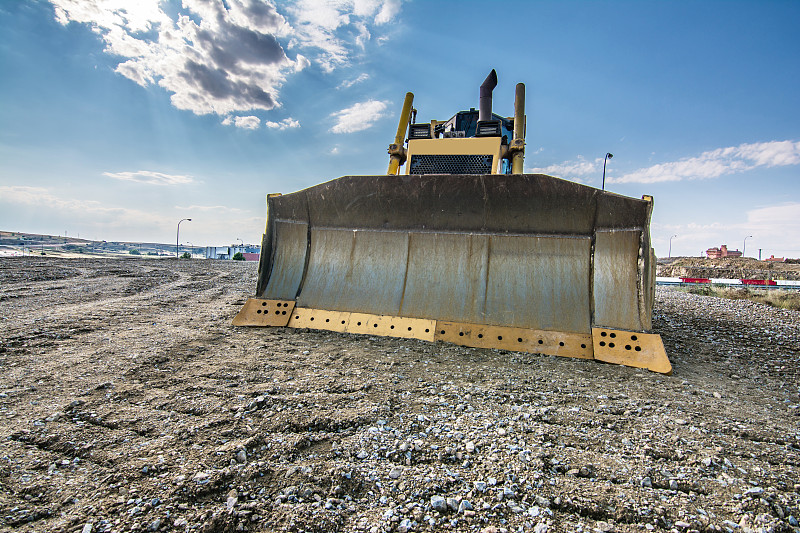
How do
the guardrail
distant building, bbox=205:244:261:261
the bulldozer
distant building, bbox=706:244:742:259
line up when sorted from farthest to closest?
distant building, bbox=205:244:261:261 → distant building, bbox=706:244:742:259 → the guardrail → the bulldozer

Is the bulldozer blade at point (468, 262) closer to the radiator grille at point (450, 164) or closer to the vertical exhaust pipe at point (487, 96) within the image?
the radiator grille at point (450, 164)

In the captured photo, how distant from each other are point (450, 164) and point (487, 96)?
1610 mm

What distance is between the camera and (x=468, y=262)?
4246 millimetres

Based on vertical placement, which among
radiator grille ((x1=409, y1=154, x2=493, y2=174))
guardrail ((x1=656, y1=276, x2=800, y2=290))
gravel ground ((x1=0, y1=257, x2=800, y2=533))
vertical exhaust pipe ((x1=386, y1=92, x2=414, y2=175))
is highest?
vertical exhaust pipe ((x1=386, y1=92, x2=414, y2=175))

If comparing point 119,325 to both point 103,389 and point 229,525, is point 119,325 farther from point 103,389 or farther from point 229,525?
point 229,525

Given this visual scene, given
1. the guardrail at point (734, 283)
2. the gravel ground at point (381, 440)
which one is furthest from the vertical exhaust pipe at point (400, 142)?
the guardrail at point (734, 283)

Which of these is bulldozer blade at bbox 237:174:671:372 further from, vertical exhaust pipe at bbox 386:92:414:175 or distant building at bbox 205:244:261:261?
distant building at bbox 205:244:261:261

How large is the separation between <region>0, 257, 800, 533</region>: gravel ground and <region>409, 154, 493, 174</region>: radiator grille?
2.63 m

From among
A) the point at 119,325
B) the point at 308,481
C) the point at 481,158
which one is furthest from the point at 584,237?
the point at 119,325

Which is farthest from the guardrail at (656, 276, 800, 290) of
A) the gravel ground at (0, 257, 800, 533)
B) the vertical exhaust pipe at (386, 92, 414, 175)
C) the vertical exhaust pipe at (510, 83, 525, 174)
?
the gravel ground at (0, 257, 800, 533)

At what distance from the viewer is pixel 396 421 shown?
6.96ft

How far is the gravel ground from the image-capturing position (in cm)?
141

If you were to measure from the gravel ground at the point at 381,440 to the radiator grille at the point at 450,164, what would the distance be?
2.63 meters

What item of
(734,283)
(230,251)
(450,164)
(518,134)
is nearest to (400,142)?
(450,164)
